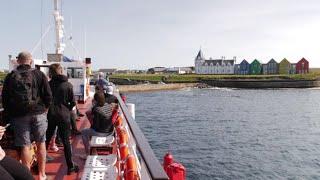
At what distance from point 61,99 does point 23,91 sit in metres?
1.59

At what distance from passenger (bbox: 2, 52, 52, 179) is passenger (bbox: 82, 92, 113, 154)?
229 cm

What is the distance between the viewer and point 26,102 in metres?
5.73

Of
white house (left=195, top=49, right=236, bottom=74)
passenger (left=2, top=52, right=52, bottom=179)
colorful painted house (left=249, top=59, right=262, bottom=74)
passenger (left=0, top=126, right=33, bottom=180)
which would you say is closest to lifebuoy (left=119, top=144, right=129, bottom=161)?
passenger (left=2, top=52, right=52, bottom=179)

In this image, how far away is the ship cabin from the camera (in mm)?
154250

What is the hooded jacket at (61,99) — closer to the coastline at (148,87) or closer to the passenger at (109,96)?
the passenger at (109,96)

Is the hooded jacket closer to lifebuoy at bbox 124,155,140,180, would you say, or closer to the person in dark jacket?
the person in dark jacket

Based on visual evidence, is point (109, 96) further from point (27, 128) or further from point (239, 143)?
point (239, 143)

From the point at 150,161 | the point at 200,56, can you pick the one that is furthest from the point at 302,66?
the point at 150,161

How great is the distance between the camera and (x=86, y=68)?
20.0m

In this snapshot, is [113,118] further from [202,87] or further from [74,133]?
[202,87]

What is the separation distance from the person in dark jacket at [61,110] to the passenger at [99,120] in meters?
0.94

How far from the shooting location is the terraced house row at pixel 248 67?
14888 cm

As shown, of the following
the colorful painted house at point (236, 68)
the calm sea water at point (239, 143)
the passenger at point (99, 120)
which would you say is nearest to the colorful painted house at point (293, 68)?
the colorful painted house at point (236, 68)

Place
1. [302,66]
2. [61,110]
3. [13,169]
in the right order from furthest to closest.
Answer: [302,66] < [61,110] < [13,169]
